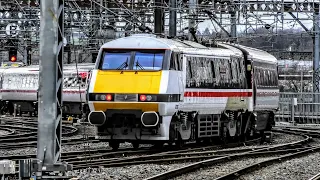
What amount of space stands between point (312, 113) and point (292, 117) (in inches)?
68.5

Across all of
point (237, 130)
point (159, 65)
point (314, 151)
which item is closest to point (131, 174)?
point (159, 65)

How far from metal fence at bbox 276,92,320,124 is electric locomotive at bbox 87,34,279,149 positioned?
19974 millimetres

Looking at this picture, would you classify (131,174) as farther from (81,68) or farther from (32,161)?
(81,68)

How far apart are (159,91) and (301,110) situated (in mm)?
25741

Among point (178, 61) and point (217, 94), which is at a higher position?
point (178, 61)

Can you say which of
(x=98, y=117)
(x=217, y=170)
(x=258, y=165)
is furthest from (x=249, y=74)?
(x=217, y=170)

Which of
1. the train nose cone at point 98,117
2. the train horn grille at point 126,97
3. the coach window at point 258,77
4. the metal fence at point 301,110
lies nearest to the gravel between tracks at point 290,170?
the train horn grille at point 126,97

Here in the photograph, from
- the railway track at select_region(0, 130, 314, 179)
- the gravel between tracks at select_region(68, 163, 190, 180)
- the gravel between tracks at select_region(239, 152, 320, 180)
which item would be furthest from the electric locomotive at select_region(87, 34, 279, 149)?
the gravel between tracks at select_region(239, 152, 320, 180)

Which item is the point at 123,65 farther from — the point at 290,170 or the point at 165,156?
the point at 290,170

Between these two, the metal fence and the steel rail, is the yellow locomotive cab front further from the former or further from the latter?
the metal fence

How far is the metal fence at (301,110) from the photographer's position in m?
43.7

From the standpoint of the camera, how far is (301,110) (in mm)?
44344

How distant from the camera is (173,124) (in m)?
20.7

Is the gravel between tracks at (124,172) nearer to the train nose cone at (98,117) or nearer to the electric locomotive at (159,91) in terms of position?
the electric locomotive at (159,91)
